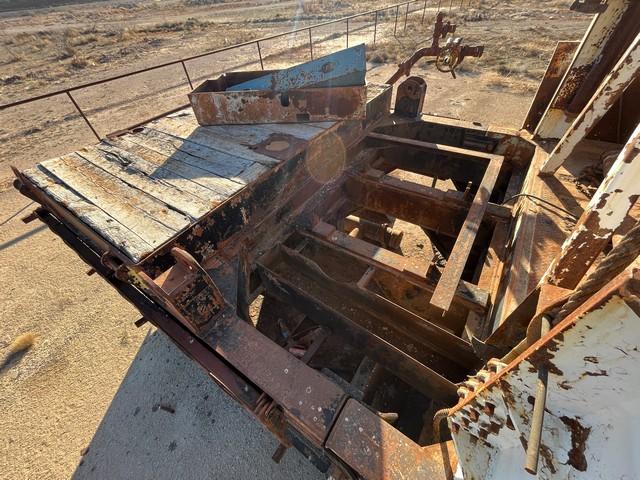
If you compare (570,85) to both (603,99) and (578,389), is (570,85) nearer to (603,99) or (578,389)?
(603,99)

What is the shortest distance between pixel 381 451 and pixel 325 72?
3.21 m

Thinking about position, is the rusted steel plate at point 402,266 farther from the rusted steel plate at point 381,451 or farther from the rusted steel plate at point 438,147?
the rusted steel plate at point 438,147

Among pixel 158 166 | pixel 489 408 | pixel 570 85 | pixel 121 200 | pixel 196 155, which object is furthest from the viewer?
pixel 570 85

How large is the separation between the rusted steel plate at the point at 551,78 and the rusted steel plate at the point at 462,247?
111 cm

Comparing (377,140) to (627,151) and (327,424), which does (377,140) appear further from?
(327,424)

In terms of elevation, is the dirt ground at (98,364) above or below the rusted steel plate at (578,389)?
below

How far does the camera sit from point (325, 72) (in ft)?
9.85

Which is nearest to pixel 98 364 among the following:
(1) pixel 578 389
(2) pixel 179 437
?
(2) pixel 179 437

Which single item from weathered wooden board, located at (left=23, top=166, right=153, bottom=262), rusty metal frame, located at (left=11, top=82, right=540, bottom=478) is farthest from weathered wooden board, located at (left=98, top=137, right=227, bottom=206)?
weathered wooden board, located at (left=23, top=166, right=153, bottom=262)

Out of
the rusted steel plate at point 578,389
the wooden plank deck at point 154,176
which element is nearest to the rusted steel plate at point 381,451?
the rusted steel plate at point 578,389

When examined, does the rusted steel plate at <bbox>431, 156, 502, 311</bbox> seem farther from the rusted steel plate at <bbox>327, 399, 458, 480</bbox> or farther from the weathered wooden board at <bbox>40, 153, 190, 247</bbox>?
the weathered wooden board at <bbox>40, 153, 190, 247</bbox>

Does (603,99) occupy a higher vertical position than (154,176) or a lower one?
higher

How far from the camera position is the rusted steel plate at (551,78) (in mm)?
3404

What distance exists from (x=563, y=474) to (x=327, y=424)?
0.99m
